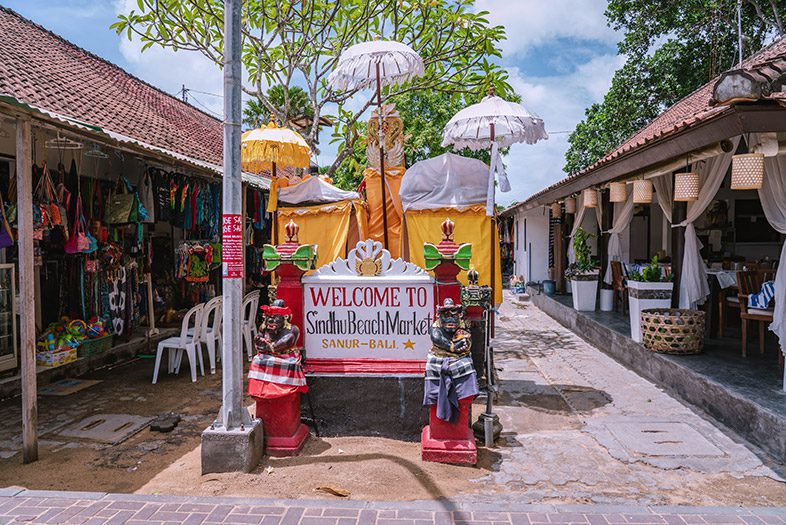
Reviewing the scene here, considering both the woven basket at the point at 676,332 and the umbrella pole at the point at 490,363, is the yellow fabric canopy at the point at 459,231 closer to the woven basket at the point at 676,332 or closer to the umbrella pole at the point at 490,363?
the umbrella pole at the point at 490,363

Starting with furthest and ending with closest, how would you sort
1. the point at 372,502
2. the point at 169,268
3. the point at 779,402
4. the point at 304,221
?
the point at 169,268 → the point at 304,221 → the point at 779,402 → the point at 372,502

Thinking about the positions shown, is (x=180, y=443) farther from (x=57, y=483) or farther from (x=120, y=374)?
(x=120, y=374)

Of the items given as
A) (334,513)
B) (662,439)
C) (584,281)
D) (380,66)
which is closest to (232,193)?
(334,513)

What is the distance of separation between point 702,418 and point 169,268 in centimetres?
890

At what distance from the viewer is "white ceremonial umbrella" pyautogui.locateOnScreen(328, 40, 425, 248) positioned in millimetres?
6250

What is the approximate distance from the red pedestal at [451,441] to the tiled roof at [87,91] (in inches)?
210

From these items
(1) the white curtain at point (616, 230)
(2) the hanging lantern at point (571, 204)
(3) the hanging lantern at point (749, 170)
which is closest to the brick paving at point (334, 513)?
(3) the hanging lantern at point (749, 170)

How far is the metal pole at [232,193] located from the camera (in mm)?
4215

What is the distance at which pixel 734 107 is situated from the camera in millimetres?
4211

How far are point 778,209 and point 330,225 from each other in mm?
4768

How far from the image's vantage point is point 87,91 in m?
8.62

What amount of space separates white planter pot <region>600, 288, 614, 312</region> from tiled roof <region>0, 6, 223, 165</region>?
7819 mm

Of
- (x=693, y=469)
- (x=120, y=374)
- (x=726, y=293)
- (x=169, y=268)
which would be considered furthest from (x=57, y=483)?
(x=726, y=293)

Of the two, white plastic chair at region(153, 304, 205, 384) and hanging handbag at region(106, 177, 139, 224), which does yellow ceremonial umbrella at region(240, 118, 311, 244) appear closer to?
white plastic chair at region(153, 304, 205, 384)
